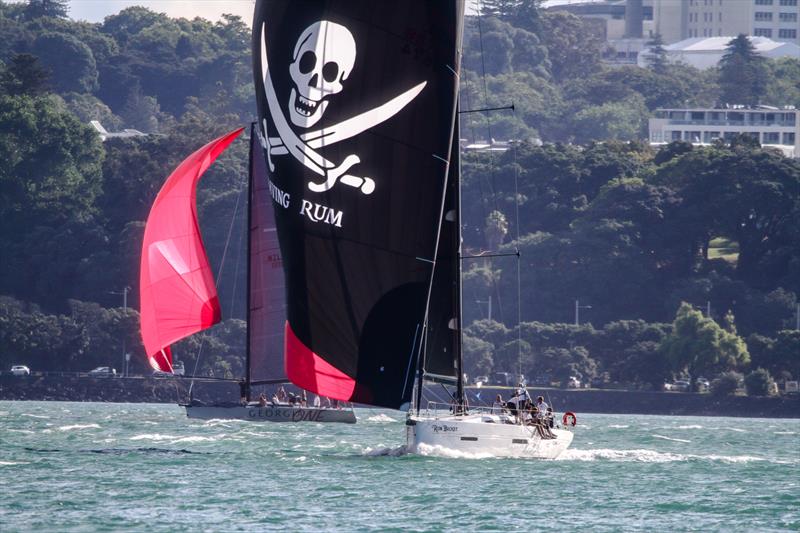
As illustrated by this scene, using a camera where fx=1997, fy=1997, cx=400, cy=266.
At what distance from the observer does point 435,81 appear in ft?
120

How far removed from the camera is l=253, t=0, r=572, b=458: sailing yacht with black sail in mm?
35781

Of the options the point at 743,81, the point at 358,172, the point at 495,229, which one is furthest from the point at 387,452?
the point at 743,81

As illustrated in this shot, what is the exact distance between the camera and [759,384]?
90.4 metres

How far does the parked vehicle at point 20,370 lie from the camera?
9112 centimetres

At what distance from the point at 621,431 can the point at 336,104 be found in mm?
27988

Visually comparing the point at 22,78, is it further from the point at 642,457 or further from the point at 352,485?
the point at 352,485

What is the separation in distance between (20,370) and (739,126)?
284 ft

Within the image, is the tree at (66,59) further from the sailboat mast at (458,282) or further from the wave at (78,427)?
the sailboat mast at (458,282)

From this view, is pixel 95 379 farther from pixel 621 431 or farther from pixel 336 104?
pixel 336 104

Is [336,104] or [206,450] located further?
[206,450]

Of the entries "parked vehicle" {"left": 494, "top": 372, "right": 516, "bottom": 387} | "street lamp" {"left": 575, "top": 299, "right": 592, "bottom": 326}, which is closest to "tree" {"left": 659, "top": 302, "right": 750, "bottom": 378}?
"parked vehicle" {"left": 494, "top": 372, "right": 516, "bottom": 387}

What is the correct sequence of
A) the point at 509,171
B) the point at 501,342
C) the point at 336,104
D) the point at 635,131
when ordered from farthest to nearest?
the point at 635,131 < the point at 509,171 < the point at 501,342 < the point at 336,104

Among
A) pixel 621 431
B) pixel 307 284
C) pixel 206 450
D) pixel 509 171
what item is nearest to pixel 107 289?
pixel 509 171

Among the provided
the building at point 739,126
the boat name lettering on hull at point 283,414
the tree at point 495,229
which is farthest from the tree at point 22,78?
the boat name lettering on hull at point 283,414
